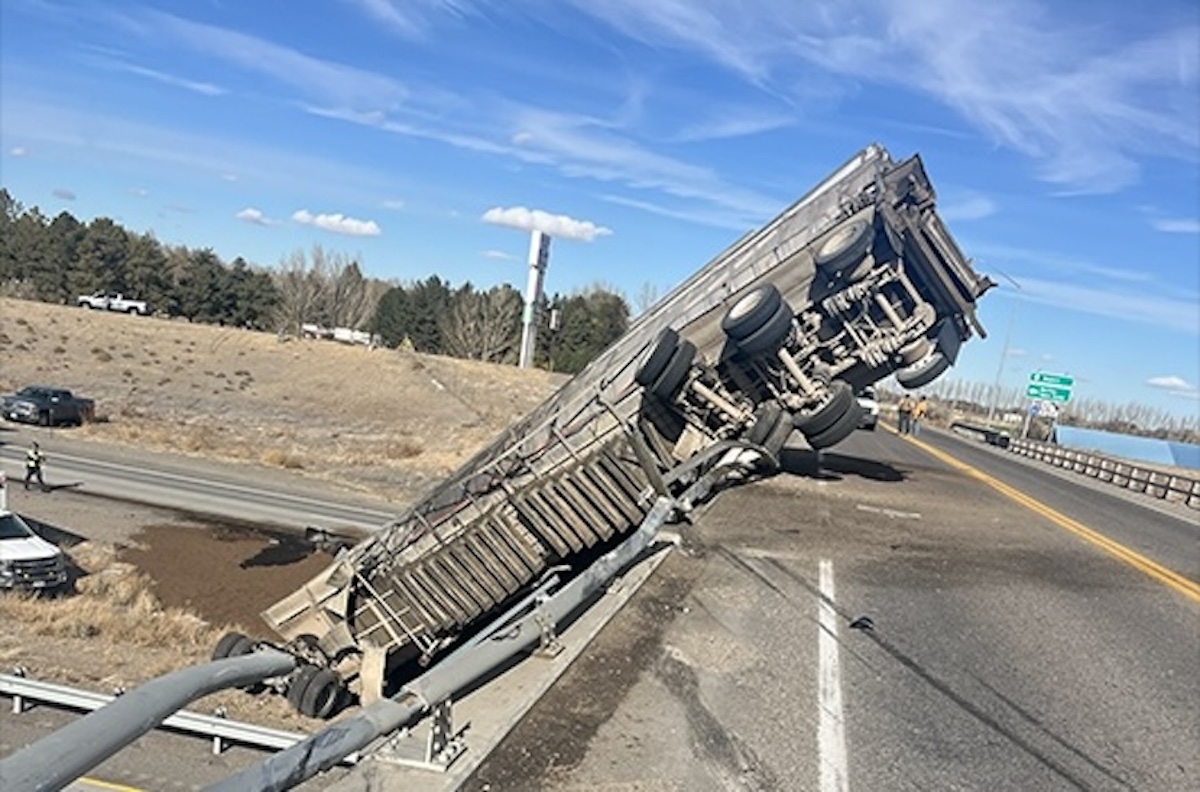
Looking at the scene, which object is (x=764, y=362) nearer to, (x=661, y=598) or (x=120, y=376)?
(x=661, y=598)

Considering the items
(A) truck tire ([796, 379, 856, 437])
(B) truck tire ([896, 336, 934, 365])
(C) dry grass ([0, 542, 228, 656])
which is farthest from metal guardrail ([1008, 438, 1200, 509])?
(C) dry grass ([0, 542, 228, 656])

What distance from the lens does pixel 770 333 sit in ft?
40.1

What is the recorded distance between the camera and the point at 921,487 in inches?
725

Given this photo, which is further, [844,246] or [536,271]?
[536,271]

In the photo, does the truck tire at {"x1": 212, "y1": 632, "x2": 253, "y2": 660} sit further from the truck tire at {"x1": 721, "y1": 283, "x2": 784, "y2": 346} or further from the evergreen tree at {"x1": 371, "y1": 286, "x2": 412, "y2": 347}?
the evergreen tree at {"x1": 371, "y1": 286, "x2": 412, "y2": 347}

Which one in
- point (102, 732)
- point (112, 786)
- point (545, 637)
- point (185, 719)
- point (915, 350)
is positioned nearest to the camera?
point (102, 732)

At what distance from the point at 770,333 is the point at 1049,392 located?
50.0m

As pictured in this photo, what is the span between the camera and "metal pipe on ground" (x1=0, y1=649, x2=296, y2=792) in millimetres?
1805

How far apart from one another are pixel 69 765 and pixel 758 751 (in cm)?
323

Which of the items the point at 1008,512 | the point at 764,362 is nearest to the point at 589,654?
the point at 764,362

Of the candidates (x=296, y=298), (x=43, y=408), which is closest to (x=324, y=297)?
(x=296, y=298)

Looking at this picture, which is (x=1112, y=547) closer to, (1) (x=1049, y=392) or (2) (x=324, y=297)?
(1) (x=1049, y=392)

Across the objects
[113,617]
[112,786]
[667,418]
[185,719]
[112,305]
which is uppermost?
[667,418]

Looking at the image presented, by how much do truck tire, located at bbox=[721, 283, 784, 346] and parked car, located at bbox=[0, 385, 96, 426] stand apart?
37932 millimetres
